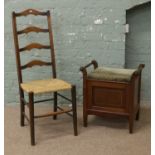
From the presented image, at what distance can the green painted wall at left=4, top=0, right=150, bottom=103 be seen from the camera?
3.04 metres

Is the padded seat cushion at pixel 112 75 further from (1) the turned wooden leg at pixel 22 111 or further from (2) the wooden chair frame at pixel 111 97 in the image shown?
(1) the turned wooden leg at pixel 22 111

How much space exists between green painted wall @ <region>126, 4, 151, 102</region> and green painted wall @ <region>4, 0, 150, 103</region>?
0.18 metres

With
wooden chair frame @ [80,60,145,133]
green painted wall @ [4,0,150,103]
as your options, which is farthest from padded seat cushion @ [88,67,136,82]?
green painted wall @ [4,0,150,103]

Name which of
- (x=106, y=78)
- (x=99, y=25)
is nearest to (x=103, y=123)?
(x=106, y=78)

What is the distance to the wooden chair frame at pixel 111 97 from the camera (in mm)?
2514

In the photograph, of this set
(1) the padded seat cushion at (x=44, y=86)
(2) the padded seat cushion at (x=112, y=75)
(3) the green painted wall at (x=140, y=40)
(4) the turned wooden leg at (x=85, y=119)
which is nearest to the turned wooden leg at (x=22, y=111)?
(1) the padded seat cushion at (x=44, y=86)

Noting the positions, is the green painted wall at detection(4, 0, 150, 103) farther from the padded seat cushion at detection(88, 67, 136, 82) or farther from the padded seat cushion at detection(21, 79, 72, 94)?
the padded seat cushion at detection(21, 79, 72, 94)

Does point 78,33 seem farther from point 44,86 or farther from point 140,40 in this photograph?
A: point 44,86

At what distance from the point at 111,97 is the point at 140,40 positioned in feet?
3.13

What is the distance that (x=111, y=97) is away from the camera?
102 inches


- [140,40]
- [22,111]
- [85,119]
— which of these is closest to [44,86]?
[22,111]

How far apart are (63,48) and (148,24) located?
3.16 ft

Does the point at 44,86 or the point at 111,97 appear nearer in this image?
the point at 44,86

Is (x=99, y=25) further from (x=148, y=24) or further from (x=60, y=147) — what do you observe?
(x=60, y=147)
